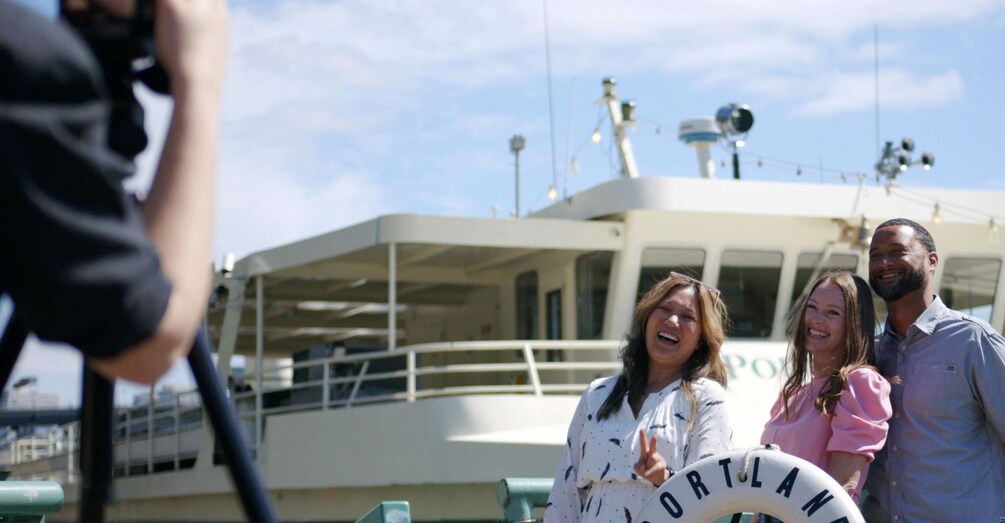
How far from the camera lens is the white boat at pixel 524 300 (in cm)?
1123

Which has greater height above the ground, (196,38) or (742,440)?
(196,38)

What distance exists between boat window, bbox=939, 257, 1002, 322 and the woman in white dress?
11.2 m

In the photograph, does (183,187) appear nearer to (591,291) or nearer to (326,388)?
(326,388)

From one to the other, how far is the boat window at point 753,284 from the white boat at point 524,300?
0.02 meters

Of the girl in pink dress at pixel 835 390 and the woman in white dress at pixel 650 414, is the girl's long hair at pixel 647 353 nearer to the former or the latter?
the woman in white dress at pixel 650 414

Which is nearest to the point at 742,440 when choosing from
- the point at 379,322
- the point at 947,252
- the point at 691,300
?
the point at 947,252

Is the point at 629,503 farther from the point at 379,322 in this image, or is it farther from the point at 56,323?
the point at 379,322

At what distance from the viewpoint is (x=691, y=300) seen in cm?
379

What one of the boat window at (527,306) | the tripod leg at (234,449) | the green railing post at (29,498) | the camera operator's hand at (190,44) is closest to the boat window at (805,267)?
the boat window at (527,306)

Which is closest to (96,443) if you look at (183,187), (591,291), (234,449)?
(234,449)

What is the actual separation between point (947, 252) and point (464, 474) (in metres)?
6.49

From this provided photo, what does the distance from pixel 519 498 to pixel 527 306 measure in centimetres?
1042

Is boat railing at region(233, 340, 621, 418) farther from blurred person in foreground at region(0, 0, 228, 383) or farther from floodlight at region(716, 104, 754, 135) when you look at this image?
blurred person in foreground at region(0, 0, 228, 383)

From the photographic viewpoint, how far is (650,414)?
3600 mm
